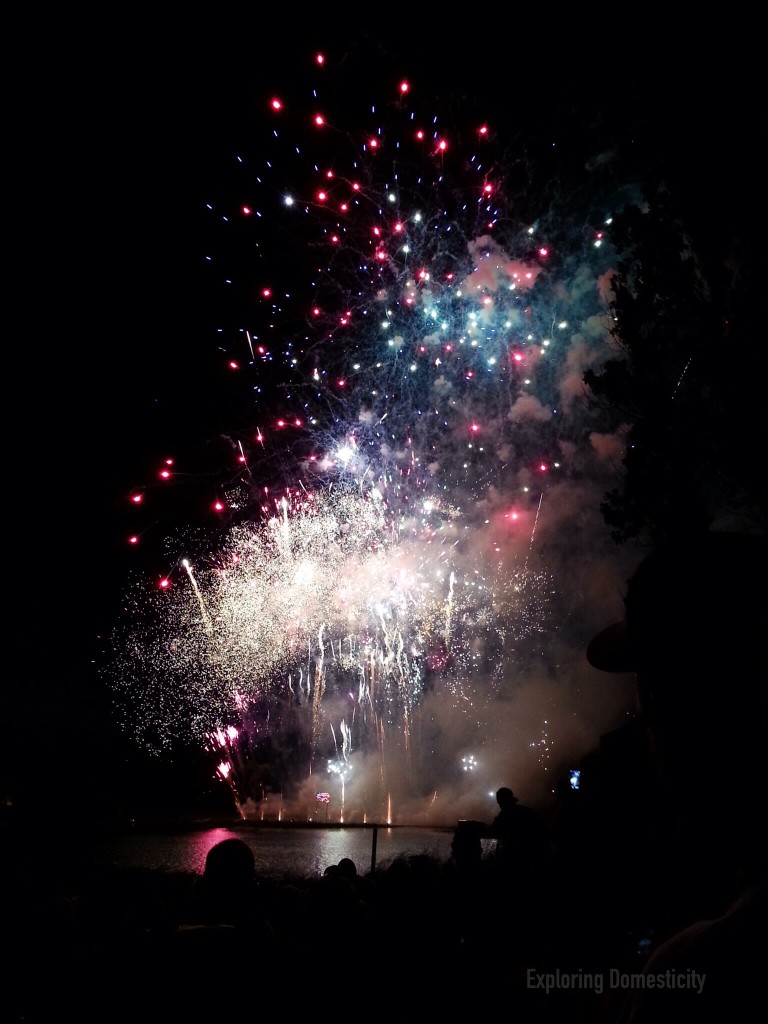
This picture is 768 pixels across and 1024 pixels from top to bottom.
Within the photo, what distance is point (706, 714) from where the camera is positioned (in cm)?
100

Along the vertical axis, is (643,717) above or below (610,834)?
above

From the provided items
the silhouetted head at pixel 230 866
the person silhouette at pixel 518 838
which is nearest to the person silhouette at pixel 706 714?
the silhouetted head at pixel 230 866

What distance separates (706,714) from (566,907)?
4291mm

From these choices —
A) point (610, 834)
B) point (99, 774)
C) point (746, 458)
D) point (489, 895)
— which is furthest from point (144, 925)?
point (99, 774)

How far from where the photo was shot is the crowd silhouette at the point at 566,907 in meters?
0.97

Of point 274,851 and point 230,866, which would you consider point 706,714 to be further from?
point 274,851

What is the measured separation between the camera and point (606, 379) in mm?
13586

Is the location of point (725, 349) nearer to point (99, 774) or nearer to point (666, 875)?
point (666, 875)

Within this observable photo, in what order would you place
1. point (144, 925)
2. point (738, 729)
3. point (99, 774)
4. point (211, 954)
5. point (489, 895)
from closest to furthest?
point (738, 729)
point (211, 954)
point (144, 925)
point (489, 895)
point (99, 774)

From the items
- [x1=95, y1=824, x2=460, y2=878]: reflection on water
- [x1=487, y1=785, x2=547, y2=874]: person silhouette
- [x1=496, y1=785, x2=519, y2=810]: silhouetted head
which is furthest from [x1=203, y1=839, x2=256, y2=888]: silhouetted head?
[x1=95, y1=824, x2=460, y2=878]: reflection on water

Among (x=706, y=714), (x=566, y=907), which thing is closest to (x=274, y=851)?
(x=566, y=907)

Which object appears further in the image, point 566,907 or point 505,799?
point 505,799

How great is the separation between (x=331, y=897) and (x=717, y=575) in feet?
11.9

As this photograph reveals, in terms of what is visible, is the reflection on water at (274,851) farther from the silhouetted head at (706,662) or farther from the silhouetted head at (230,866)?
the silhouetted head at (706,662)
